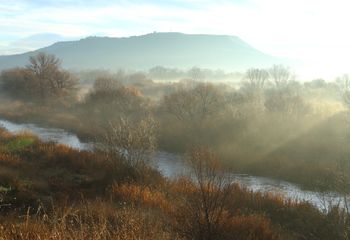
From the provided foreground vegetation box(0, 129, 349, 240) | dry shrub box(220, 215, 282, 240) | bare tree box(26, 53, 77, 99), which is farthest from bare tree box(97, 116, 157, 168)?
bare tree box(26, 53, 77, 99)

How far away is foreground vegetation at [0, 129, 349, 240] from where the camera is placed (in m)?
13.7

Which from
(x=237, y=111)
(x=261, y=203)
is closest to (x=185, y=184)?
(x=261, y=203)

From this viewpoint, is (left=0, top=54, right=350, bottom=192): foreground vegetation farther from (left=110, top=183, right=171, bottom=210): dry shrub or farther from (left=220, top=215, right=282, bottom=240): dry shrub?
(left=220, top=215, right=282, bottom=240): dry shrub

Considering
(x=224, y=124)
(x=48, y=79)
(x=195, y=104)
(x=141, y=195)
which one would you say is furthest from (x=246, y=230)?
(x=48, y=79)

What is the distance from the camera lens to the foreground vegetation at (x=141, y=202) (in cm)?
1367

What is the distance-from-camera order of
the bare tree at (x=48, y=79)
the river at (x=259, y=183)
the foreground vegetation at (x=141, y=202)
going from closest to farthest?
1. the foreground vegetation at (x=141, y=202)
2. the river at (x=259, y=183)
3. the bare tree at (x=48, y=79)

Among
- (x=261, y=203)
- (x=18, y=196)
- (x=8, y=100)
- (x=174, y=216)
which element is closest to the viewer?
(x=174, y=216)

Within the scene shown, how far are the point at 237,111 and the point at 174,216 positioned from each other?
30.2 m

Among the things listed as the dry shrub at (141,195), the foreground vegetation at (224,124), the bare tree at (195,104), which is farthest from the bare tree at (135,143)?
the bare tree at (195,104)

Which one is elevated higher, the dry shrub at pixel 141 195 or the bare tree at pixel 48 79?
the bare tree at pixel 48 79

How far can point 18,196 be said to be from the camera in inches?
762

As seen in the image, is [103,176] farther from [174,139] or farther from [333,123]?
[333,123]

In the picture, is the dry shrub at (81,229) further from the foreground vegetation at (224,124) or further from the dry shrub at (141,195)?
the foreground vegetation at (224,124)

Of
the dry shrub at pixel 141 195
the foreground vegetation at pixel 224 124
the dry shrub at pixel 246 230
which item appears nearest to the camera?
the dry shrub at pixel 246 230
